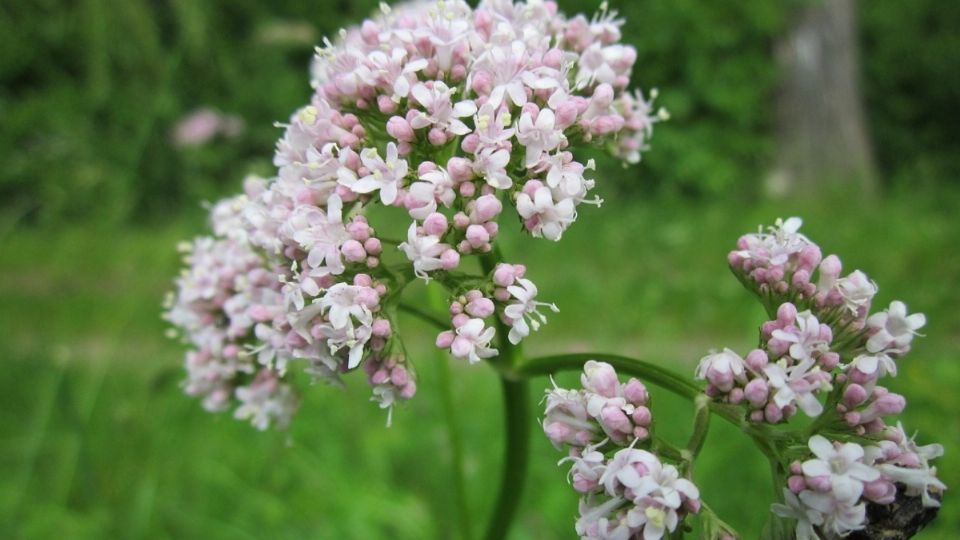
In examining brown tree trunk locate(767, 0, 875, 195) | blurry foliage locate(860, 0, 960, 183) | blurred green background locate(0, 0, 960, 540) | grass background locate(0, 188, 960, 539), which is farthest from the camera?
blurry foliage locate(860, 0, 960, 183)

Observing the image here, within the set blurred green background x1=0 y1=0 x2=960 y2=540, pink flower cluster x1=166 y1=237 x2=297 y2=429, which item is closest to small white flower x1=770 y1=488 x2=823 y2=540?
pink flower cluster x1=166 y1=237 x2=297 y2=429

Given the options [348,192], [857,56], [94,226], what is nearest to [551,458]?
[348,192]

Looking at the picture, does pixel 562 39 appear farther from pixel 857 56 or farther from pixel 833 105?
pixel 857 56

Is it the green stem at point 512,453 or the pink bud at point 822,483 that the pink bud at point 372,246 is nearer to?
the green stem at point 512,453

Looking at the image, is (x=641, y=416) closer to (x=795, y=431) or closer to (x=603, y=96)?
(x=795, y=431)

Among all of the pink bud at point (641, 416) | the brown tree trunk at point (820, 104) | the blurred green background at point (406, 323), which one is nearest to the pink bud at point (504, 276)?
the pink bud at point (641, 416)

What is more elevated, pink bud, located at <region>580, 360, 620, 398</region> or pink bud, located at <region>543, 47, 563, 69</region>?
pink bud, located at <region>543, 47, 563, 69</region>

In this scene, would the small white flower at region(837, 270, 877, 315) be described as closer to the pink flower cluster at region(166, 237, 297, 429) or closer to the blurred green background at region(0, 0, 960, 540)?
the pink flower cluster at region(166, 237, 297, 429)
